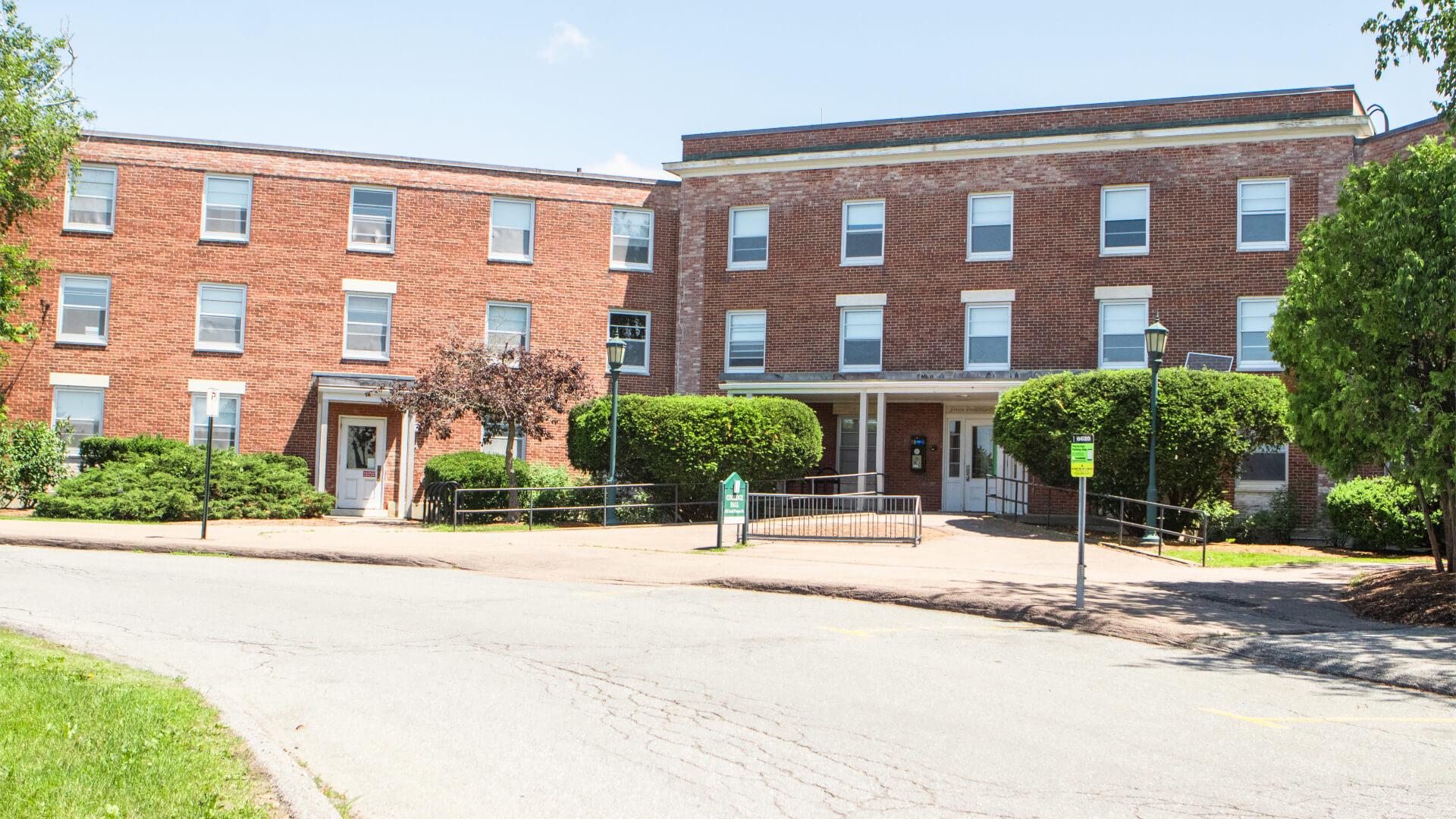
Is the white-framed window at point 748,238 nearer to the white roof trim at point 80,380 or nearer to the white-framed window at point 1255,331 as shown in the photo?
the white-framed window at point 1255,331

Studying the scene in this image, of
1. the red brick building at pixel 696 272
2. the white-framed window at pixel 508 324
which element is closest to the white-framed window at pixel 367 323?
the red brick building at pixel 696 272

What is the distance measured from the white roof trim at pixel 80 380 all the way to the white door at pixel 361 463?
19.0 ft

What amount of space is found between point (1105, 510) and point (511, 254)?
16.6 metres

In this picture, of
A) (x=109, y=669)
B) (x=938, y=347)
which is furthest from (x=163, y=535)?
(x=938, y=347)

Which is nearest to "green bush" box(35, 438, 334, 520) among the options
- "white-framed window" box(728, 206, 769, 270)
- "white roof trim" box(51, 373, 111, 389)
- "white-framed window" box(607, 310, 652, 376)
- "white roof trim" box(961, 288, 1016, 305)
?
"white roof trim" box(51, 373, 111, 389)

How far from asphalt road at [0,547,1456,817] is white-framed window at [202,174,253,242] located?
19403mm

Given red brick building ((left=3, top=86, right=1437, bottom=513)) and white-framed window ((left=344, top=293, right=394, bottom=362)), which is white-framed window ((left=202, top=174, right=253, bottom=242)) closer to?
red brick building ((left=3, top=86, right=1437, bottom=513))

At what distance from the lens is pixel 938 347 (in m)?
29.2

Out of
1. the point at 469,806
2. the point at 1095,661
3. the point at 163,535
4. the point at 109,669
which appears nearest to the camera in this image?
the point at 469,806

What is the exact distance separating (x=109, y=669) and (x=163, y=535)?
43.0ft

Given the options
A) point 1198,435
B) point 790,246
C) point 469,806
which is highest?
point 790,246

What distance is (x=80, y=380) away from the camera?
29750 millimetres

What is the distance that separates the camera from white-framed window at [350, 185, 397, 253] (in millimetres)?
31109

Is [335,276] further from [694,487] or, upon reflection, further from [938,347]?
[938,347]
